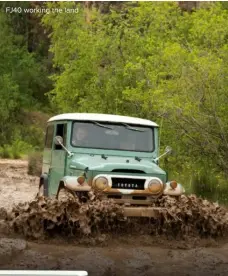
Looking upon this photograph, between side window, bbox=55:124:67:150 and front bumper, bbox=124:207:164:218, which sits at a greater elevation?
side window, bbox=55:124:67:150

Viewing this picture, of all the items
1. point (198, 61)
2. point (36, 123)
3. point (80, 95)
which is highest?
point (198, 61)

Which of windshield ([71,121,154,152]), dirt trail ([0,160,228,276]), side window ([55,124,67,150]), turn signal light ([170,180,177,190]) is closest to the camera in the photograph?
dirt trail ([0,160,228,276])

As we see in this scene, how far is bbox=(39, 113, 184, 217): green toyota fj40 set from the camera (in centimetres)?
857

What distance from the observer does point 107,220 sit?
8547 millimetres

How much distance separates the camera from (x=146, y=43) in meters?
23.4

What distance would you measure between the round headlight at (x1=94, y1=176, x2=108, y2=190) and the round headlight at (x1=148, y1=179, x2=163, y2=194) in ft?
1.82

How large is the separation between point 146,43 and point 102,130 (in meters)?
14.5


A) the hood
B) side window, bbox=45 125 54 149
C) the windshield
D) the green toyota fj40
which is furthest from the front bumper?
side window, bbox=45 125 54 149

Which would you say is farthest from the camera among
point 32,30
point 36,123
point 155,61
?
point 32,30

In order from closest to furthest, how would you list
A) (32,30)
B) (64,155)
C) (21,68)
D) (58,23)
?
1. (64,155)
2. (58,23)
3. (21,68)
4. (32,30)

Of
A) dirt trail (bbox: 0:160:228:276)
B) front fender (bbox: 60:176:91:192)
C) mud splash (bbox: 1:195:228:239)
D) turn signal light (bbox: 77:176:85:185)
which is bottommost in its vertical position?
dirt trail (bbox: 0:160:228:276)

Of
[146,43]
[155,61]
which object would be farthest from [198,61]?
[146,43]

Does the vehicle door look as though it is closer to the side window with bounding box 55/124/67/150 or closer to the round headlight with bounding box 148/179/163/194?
the side window with bounding box 55/124/67/150

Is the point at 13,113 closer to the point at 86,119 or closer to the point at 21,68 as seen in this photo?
the point at 21,68
